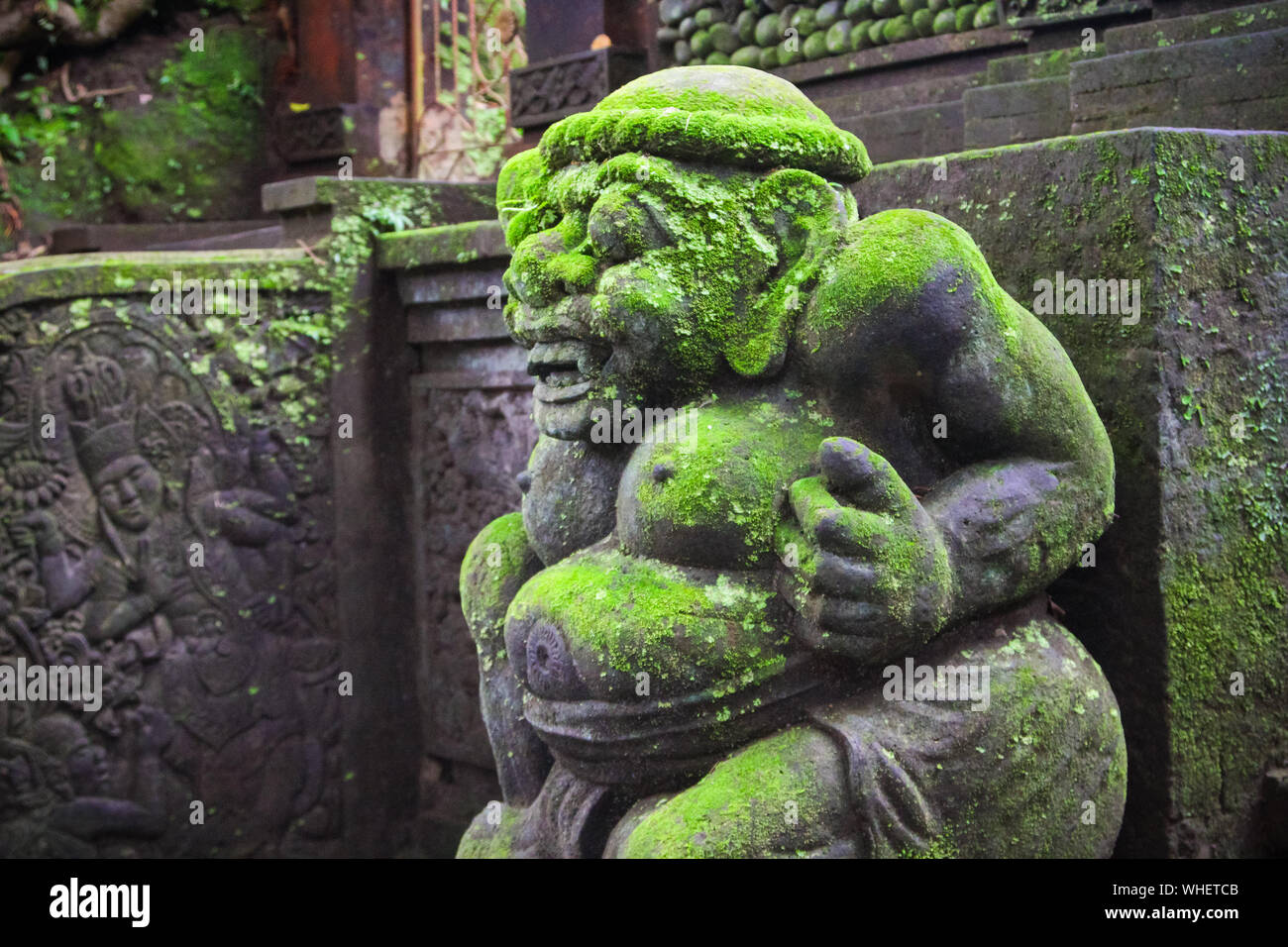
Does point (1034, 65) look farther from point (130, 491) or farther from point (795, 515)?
point (130, 491)

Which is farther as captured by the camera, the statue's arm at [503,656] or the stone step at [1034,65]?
the stone step at [1034,65]

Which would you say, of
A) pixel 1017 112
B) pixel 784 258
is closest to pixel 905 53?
pixel 1017 112

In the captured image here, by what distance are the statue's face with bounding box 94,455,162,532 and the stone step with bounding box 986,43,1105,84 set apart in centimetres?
325

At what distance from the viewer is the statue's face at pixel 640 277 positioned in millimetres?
2119

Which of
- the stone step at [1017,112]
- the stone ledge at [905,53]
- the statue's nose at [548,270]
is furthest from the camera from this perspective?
the stone ledge at [905,53]

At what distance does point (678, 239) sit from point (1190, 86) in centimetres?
195

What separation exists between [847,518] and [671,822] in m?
0.58

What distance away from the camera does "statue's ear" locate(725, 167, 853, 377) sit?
7.09 feet

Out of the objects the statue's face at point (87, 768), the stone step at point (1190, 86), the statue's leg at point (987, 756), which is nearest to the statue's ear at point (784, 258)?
the statue's leg at point (987, 756)

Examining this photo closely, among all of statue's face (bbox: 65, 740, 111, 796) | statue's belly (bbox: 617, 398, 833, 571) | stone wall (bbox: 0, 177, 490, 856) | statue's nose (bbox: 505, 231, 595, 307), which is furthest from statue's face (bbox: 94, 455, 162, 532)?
statue's belly (bbox: 617, 398, 833, 571)

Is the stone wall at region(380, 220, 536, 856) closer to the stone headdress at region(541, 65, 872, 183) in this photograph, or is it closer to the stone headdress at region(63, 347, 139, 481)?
the stone headdress at region(63, 347, 139, 481)

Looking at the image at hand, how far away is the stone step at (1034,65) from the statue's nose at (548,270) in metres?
2.52

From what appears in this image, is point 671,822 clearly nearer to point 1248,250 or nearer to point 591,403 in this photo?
point 591,403

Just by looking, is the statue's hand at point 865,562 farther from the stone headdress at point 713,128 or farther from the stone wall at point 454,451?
the stone wall at point 454,451
